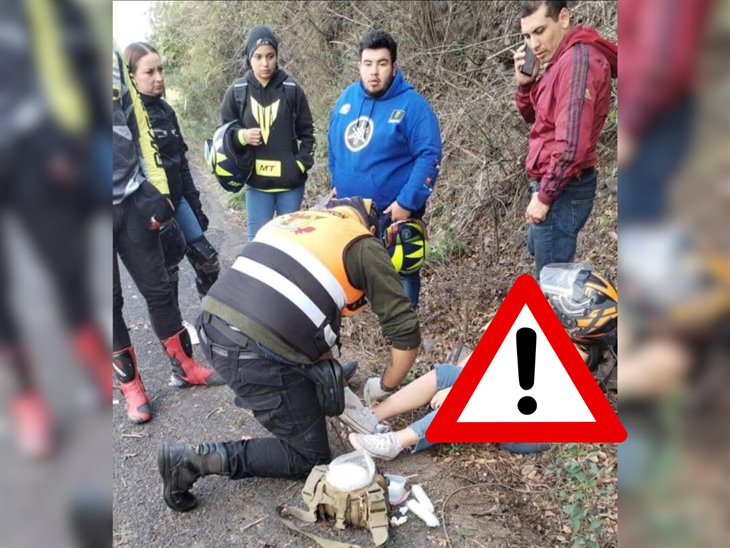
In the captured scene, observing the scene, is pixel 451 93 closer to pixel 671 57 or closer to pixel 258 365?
pixel 258 365

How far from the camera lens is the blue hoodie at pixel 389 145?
357 centimetres

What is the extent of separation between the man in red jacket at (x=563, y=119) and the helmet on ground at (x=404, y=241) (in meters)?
0.73

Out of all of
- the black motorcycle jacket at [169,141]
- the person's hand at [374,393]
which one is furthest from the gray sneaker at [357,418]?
the black motorcycle jacket at [169,141]

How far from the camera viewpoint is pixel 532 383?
1.82 m

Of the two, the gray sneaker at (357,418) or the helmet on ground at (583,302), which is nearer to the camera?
the helmet on ground at (583,302)

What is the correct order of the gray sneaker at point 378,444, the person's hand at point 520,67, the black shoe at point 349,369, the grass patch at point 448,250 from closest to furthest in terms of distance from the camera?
the gray sneaker at point 378,444 < the person's hand at point 520,67 < the black shoe at point 349,369 < the grass patch at point 448,250

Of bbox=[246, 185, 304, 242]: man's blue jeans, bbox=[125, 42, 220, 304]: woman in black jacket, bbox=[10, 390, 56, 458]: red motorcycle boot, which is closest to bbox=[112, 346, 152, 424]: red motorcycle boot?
bbox=[125, 42, 220, 304]: woman in black jacket

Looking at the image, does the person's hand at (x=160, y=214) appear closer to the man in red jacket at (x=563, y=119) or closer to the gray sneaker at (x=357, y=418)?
the gray sneaker at (x=357, y=418)

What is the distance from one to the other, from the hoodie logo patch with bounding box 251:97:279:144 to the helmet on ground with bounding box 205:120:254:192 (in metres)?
0.16

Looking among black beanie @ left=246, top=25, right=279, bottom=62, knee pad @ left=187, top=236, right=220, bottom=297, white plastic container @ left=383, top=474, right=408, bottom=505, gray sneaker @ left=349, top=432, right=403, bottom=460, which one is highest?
black beanie @ left=246, top=25, right=279, bottom=62

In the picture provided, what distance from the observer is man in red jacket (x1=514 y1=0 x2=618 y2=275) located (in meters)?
2.73

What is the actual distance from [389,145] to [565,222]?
3.86 feet

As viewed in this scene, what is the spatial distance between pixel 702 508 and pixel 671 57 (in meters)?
0.50

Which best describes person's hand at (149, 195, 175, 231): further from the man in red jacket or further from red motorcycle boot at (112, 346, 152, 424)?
the man in red jacket
